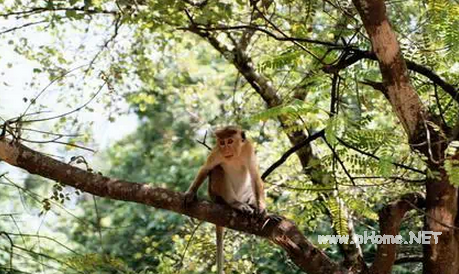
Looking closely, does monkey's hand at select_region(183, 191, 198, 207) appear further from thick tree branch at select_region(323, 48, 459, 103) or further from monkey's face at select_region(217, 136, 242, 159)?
monkey's face at select_region(217, 136, 242, 159)

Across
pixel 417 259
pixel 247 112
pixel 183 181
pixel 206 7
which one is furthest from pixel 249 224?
pixel 183 181

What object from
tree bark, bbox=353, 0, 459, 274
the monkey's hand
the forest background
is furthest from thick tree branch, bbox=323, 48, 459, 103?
the monkey's hand

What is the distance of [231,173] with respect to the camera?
18.5 feet

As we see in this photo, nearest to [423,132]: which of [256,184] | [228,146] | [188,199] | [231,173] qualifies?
[188,199]

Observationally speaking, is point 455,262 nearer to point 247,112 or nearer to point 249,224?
point 249,224

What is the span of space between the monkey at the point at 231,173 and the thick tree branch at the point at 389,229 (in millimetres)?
1215

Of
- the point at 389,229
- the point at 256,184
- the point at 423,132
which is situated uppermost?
the point at 256,184

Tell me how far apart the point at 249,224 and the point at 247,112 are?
3410 millimetres

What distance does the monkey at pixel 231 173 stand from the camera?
17.0ft

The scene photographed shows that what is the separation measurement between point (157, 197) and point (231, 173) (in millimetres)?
1803

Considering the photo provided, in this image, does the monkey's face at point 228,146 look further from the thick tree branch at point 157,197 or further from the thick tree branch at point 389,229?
the thick tree branch at point 389,229

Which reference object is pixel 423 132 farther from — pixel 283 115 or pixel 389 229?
pixel 283 115

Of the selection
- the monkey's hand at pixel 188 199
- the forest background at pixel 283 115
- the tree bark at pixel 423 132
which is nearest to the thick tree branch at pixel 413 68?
the forest background at pixel 283 115

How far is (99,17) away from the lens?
285 inches
